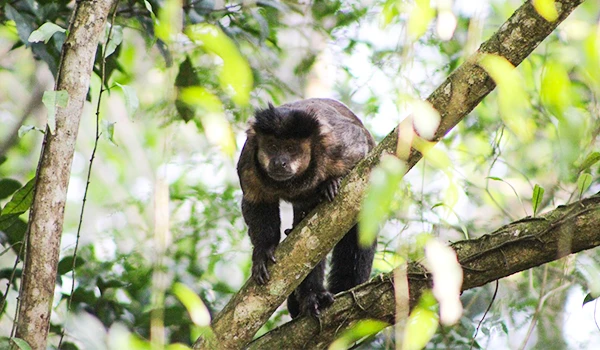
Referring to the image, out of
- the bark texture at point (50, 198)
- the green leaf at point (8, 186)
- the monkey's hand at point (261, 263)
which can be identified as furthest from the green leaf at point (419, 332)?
the green leaf at point (8, 186)

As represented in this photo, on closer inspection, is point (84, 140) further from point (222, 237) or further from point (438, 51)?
point (438, 51)

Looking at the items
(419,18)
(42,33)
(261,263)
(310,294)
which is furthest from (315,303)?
(419,18)

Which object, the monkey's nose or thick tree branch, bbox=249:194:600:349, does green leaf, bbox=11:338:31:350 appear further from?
the monkey's nose

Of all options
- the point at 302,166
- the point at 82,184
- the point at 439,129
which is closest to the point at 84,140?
the point at 82,184

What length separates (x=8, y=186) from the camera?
14.5 ft

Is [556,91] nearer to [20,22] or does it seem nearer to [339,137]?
[339,137]

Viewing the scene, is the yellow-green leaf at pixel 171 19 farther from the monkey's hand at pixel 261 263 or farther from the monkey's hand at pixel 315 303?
the monkey's hand at pixel 315 303

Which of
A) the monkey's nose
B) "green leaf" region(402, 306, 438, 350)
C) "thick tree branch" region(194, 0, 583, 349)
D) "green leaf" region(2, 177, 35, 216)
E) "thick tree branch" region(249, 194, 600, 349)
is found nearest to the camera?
"green leaf" region(402, 306, 438, 350)

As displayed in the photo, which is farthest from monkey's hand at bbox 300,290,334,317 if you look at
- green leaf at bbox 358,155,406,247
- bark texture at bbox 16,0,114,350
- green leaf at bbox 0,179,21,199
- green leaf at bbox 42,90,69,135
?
green leaf at bbox 358,155,406,247

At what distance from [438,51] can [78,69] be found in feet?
13.8

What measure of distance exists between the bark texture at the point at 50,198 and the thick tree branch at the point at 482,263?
1.12 meters

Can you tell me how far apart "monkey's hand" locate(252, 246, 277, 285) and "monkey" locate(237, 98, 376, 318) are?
0.20 meters

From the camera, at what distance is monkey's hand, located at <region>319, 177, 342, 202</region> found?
138 inches

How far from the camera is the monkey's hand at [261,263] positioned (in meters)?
3.43
